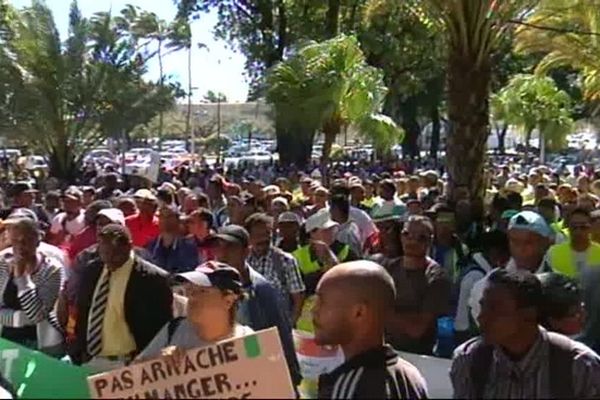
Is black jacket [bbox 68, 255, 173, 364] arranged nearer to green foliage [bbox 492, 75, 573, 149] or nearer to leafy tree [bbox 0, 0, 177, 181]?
leafy tree [bbox 0, 0, 177, 181]

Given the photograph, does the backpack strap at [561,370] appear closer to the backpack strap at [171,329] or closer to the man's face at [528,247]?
the backpack strap at [171,329]

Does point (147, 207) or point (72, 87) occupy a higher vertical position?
point (72, 87)

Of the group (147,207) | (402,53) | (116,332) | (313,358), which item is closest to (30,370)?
(116,332)

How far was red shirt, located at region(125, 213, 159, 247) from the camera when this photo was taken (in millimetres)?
8758

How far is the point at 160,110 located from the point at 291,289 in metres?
23.0

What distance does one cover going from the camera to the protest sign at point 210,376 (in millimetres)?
2453

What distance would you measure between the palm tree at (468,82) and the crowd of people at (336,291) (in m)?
3.09

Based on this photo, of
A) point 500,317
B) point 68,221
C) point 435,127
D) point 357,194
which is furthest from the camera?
point 435,127

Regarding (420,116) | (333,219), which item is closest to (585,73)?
(333,219)

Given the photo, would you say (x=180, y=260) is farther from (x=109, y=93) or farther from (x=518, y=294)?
(x=109, y=93)

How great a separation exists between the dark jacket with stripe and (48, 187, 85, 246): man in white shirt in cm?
637

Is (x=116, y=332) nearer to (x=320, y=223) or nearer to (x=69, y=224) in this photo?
(x=320, y=223)

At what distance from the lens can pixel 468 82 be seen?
43.5ft

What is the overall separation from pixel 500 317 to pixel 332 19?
3090 centimetres
